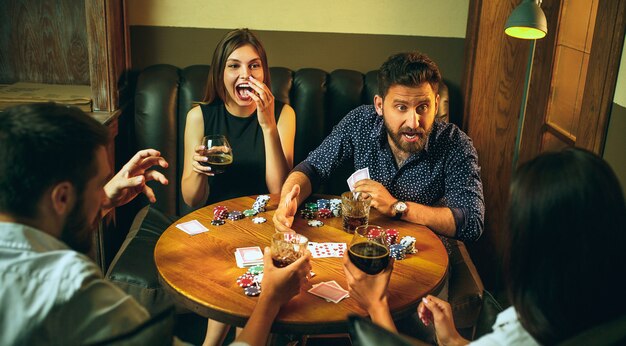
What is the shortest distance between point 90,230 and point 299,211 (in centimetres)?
110

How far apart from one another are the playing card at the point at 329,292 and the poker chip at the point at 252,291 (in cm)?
15

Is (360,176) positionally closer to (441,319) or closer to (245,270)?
(245,270)

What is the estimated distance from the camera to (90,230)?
4.17ft

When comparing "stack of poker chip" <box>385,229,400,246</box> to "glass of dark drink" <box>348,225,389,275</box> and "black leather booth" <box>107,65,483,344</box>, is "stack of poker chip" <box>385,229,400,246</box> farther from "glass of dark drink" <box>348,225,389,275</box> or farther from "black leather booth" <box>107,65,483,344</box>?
"black leather booth" <box>107,65,483,344</box>

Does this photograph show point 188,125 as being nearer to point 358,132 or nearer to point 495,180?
point 358,132

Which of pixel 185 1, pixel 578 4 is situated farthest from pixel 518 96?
pixel 185 1

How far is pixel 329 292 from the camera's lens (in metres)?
1.69

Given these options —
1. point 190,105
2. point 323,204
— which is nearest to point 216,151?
point 323,204

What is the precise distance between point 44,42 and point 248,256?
2183 millimetres

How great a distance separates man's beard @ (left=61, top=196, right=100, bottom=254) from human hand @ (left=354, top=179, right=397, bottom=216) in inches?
45.1

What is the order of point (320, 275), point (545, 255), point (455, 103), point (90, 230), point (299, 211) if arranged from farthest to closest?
point (455, 103) < point (299, 211) < point (320, 275) < point (90, 230) < point (545, 255)

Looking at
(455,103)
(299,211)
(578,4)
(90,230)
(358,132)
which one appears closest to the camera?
(90,230)

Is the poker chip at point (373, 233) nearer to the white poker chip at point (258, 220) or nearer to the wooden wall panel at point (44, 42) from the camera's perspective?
the white poker chip at point (258, 220)

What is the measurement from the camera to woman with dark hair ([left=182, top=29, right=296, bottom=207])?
105 inches
